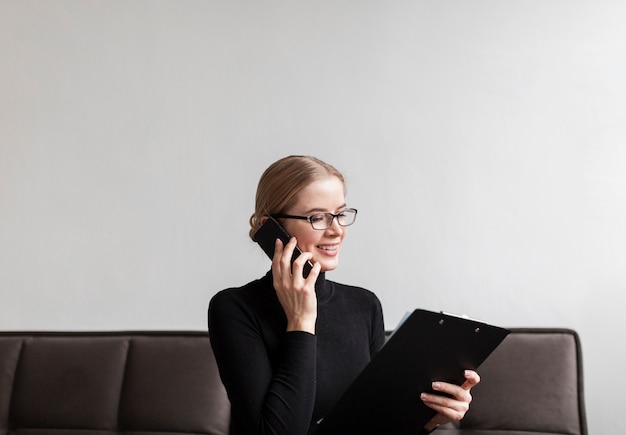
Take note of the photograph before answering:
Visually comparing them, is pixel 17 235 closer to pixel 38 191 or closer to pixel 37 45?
pixel 38 191

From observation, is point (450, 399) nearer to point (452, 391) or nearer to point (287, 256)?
point (452, 391)

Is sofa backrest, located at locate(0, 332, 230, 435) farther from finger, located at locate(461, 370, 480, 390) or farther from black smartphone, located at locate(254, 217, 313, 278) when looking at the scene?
finger, located at locate(461, 370, 480, 390)

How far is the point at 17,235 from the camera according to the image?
9.53ft

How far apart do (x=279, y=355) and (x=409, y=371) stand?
9.8 inches

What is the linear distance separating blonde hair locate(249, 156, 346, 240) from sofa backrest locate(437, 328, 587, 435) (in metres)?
0.99

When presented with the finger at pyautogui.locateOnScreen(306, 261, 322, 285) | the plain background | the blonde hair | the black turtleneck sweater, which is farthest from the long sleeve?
the plain background

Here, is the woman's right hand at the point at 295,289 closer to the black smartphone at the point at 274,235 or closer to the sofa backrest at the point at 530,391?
the black smartphone at the point at 274,235

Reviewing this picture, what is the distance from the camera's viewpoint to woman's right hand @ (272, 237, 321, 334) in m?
1.49

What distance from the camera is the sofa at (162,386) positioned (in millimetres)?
2271

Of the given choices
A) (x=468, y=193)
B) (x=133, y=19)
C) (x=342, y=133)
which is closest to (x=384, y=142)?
(x=342, y=133)

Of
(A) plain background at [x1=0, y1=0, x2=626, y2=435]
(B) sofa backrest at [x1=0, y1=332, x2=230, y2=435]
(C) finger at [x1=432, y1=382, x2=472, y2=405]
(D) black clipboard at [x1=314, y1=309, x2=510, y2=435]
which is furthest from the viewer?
(A) plain background at [x1=0, y1=0, x2=626, y2=435]

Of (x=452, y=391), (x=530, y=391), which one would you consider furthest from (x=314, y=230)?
(x=530, y=391)

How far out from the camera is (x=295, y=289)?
149cm

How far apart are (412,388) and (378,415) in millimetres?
79
